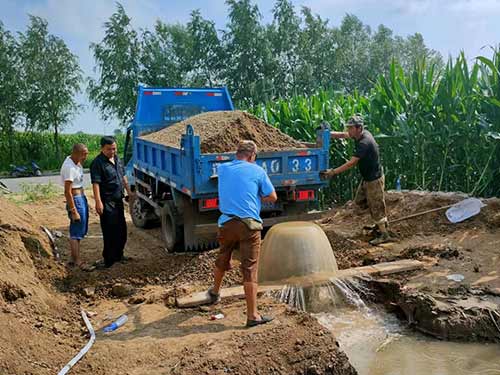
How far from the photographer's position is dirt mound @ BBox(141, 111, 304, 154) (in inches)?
301

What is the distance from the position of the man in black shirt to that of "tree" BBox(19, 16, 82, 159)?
2204cm

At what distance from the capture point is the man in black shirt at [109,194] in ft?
23.6

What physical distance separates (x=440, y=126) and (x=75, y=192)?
254 inches

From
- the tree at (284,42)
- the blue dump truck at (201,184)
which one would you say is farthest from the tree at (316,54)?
the blue dump truck at (201,184)

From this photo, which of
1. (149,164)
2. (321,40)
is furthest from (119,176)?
(321,40)

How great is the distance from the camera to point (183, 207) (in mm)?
7781

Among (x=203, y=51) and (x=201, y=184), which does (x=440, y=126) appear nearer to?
(x=201, y=184)

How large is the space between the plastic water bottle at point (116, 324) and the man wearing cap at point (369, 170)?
379 cm

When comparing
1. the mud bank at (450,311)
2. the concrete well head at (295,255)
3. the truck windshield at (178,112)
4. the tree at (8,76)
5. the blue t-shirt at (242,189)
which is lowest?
the mud bank at (450,311)

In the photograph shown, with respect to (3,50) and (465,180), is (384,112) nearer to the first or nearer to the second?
(465,180)

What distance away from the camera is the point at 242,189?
17.2ft

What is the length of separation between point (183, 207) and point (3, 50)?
23607 mm

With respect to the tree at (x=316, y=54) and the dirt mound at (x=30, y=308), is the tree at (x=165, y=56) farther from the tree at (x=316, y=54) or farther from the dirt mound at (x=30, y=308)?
the dirt mound at (x=30, y=308)

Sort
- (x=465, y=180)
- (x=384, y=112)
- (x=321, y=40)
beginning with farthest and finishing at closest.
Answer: (x=321, y=40) → (x=384, y=112) → (x=465, y=180)
